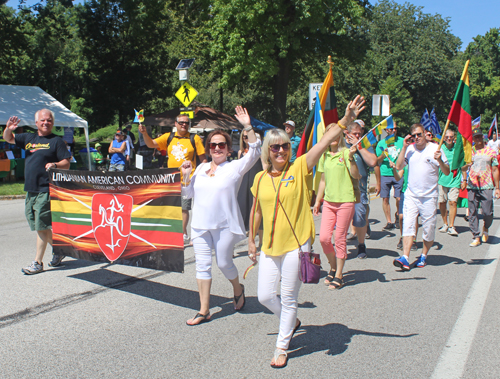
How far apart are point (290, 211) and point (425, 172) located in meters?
3.40

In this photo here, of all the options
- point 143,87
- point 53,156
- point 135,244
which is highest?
point 143,87

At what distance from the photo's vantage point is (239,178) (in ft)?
14.5

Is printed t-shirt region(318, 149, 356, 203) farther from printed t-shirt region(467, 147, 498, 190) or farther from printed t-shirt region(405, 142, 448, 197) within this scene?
printed t-shirt region(467, 147, 498, 190)

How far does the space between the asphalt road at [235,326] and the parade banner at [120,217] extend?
46 cm

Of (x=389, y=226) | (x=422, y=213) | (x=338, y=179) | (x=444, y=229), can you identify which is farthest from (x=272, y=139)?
(x=444, y=229)

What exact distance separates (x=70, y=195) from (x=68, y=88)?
4112cm

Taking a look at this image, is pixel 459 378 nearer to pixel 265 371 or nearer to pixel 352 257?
pixel 265 371

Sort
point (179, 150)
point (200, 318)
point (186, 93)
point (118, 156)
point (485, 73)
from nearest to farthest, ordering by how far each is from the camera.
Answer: point (200, 318)
point (179, 150)
point (186, 93)
point (118, 156)
point (485, 73)

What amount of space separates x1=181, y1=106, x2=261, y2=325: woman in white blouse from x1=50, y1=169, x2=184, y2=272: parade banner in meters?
0.34

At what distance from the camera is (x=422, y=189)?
6500mm

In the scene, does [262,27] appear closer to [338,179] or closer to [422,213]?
[422,213]

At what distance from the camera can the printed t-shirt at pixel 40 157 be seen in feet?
19.3

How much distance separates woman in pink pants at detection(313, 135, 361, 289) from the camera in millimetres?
5711

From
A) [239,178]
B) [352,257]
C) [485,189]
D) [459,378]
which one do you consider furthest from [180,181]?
[485,189]
